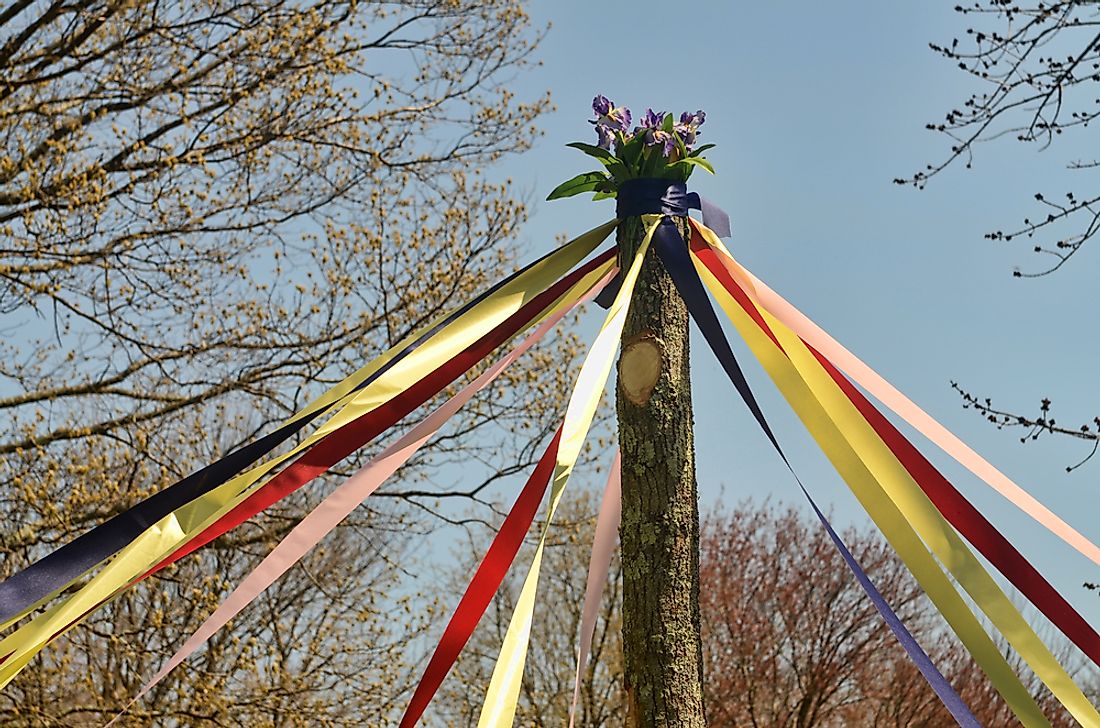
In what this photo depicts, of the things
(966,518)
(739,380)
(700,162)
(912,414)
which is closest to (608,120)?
(700,162)

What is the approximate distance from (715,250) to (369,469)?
47.8 inches

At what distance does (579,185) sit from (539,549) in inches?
61.0

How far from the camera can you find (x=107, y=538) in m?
2.63

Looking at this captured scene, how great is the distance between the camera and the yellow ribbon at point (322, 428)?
8.11 feet

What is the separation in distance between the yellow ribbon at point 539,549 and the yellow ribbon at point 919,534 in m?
0.48

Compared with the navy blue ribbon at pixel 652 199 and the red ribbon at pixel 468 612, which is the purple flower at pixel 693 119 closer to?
the navy blue ribbon at pixel 652 199

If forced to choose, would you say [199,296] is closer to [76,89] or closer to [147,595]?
[76,89]

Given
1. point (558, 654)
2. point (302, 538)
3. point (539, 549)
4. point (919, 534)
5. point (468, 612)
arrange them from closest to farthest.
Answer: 1. point (539, 549)
2. point (468, 612)
3. point (919, 534)
4. point (302, 538)
5. point (558, 654)

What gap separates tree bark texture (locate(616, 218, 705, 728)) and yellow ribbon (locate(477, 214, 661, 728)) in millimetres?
397

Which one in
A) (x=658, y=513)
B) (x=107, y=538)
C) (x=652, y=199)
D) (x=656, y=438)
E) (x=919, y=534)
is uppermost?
(x=652, y=199)

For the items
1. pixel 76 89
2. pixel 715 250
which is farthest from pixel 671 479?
pixel 76 89

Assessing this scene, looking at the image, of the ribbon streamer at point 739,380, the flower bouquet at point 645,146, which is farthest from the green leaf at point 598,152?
the ribbon streamer at point 739,380

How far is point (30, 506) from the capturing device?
17.0 ft

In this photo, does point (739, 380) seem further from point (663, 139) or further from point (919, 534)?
point (663, 139)
